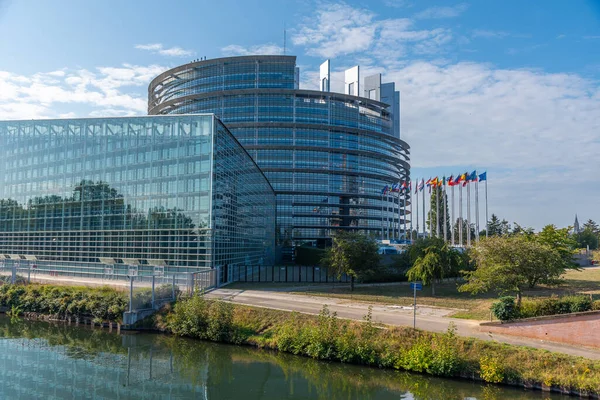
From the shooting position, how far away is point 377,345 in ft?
85.1

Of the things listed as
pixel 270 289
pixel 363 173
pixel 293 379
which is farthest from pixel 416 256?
Result: pixel 363 173

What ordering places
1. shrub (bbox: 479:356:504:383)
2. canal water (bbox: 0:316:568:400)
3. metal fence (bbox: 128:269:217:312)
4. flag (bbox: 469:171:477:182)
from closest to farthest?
shrub (bbox: 479:356:504:383) < canal water (bbox: 0:316:568:400) < metal fence (bbox: 128:269:217:312) < flag (bbox: 469:171:477:182)

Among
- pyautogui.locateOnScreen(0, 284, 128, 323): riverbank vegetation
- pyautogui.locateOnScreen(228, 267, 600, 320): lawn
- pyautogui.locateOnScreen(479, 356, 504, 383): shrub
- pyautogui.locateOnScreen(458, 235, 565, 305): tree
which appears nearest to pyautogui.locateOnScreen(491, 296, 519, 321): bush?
pyautogui.locateOnScreen(228, 267, 600, 320): lawn

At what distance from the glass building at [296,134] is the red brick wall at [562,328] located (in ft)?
284

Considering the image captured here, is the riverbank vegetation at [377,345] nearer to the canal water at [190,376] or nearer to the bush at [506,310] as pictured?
the canal water at [190,376]

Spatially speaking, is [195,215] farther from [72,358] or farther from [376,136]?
[376,136]

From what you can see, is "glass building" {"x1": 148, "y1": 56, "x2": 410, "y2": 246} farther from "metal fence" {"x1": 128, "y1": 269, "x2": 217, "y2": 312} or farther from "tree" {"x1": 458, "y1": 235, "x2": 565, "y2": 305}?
"tree" {"x1": 458, "y1": 235, "x2": 565, "y2": 305}

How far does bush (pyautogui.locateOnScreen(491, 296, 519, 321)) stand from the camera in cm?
2678

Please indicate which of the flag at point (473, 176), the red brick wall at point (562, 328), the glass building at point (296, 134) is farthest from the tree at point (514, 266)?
the glass building at point (296, 134)

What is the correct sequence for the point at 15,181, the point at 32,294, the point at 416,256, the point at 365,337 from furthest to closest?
1. the point at 15,181
2. the point at 416,256
3. the point at 32,294
4. the point at 365,337

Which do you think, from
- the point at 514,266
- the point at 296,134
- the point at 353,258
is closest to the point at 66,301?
the point at 353,258

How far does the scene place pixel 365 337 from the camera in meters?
26.8

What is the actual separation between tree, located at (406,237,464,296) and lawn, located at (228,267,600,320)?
1.58 meters

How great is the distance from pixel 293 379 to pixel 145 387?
25.1ft
